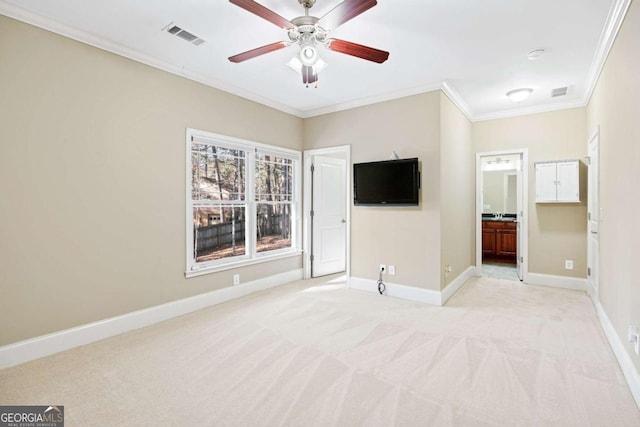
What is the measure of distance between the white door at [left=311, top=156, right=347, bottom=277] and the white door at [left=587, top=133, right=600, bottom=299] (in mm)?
3513

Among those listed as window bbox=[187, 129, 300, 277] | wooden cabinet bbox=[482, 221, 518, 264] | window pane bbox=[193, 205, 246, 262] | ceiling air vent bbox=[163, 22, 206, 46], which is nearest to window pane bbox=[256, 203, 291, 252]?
window bbox=[187, 129, 300, 277]

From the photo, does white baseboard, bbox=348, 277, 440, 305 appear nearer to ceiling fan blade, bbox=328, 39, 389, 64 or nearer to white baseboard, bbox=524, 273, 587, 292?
white baseboard, bbox=524, 273, 587, 292

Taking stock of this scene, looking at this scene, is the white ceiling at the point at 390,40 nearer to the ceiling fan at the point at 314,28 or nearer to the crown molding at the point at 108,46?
the crown molding at the point at 108,46

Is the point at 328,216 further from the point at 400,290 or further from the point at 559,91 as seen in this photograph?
the point at 559,91

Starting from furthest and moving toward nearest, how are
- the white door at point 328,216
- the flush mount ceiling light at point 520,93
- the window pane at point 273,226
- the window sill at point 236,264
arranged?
the white door at point 328,216 < the window pane at point 273,226 < the flush mount ceiling light at point 520,93 < the window sill at point 236,264

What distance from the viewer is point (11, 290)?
2.42 m

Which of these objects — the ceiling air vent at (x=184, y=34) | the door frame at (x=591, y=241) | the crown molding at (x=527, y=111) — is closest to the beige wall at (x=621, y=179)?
the door frame at (x=591, y=241)

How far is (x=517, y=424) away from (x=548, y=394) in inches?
18.6

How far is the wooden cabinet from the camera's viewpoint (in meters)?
6.34

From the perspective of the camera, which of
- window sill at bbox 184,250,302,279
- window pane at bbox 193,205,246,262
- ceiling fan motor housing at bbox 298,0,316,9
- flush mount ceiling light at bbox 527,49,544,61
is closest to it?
ceiling fan motor housing at bbox 298,0,316,9

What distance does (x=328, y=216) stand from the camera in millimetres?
5492

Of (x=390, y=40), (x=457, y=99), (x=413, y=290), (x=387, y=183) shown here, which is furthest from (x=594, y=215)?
(x=390, y=40)

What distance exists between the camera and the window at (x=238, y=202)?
3744 millimetres

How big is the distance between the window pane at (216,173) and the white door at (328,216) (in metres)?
1.41
